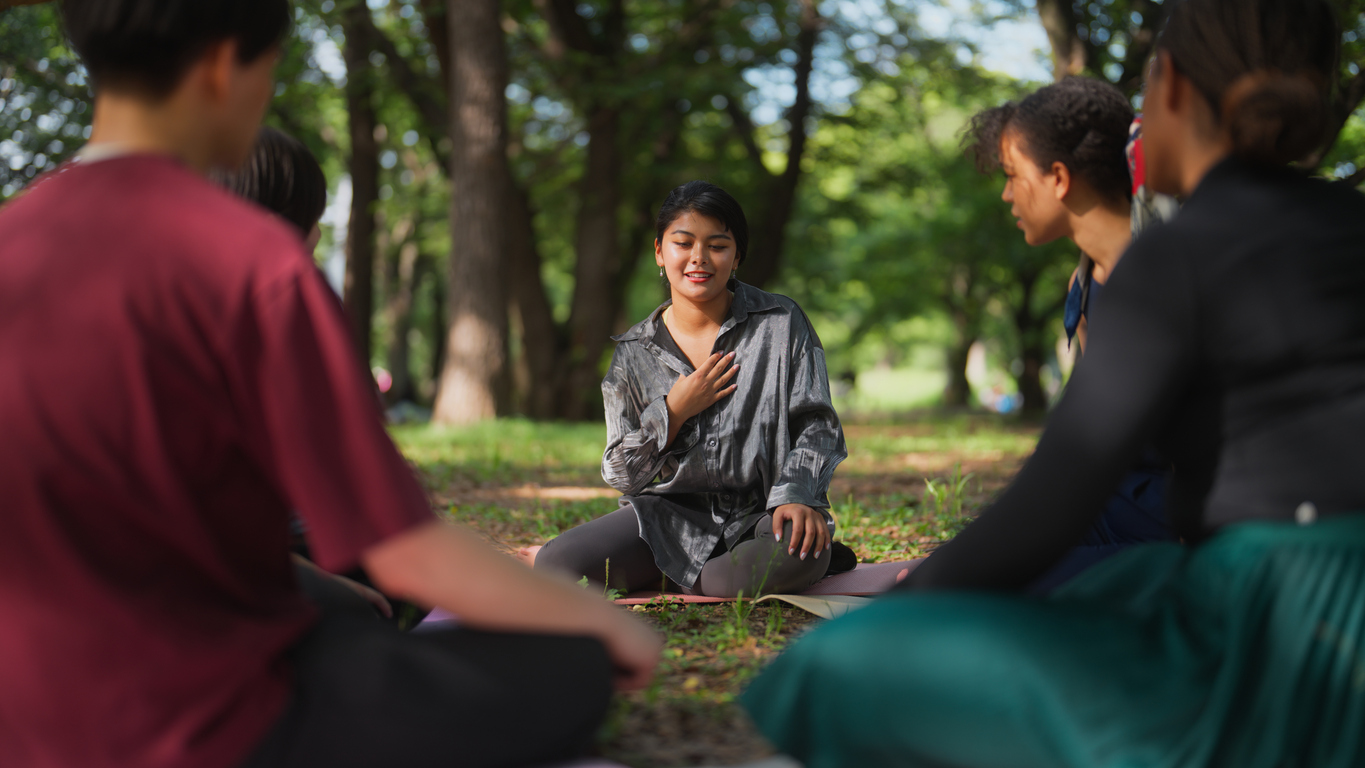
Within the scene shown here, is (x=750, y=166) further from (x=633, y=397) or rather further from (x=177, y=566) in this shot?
(x=177, y=566)

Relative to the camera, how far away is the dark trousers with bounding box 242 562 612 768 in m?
1.56

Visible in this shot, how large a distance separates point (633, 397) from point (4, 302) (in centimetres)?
261

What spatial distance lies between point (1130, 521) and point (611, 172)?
11.7 metres

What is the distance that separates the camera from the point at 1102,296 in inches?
65.6

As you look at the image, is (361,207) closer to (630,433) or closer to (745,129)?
(745,129)

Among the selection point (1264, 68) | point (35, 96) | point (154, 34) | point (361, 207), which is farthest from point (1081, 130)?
point (361, 207)

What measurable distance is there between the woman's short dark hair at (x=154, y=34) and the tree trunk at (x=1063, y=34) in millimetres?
8263

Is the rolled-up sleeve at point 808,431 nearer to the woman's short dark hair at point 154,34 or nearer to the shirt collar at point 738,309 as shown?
the shirt collar at point 738,309

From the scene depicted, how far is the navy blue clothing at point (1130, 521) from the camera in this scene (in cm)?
293

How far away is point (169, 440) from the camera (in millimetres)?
1391

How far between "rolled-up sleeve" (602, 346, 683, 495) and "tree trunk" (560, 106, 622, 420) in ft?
33.6

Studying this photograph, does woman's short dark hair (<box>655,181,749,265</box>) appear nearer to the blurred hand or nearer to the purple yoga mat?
the purple yoga mat

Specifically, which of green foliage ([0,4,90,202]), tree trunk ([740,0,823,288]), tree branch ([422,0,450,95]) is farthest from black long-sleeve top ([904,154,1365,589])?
tree trunk ([740,0,823,288])

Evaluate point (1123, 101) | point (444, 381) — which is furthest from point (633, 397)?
point (444, 381)
